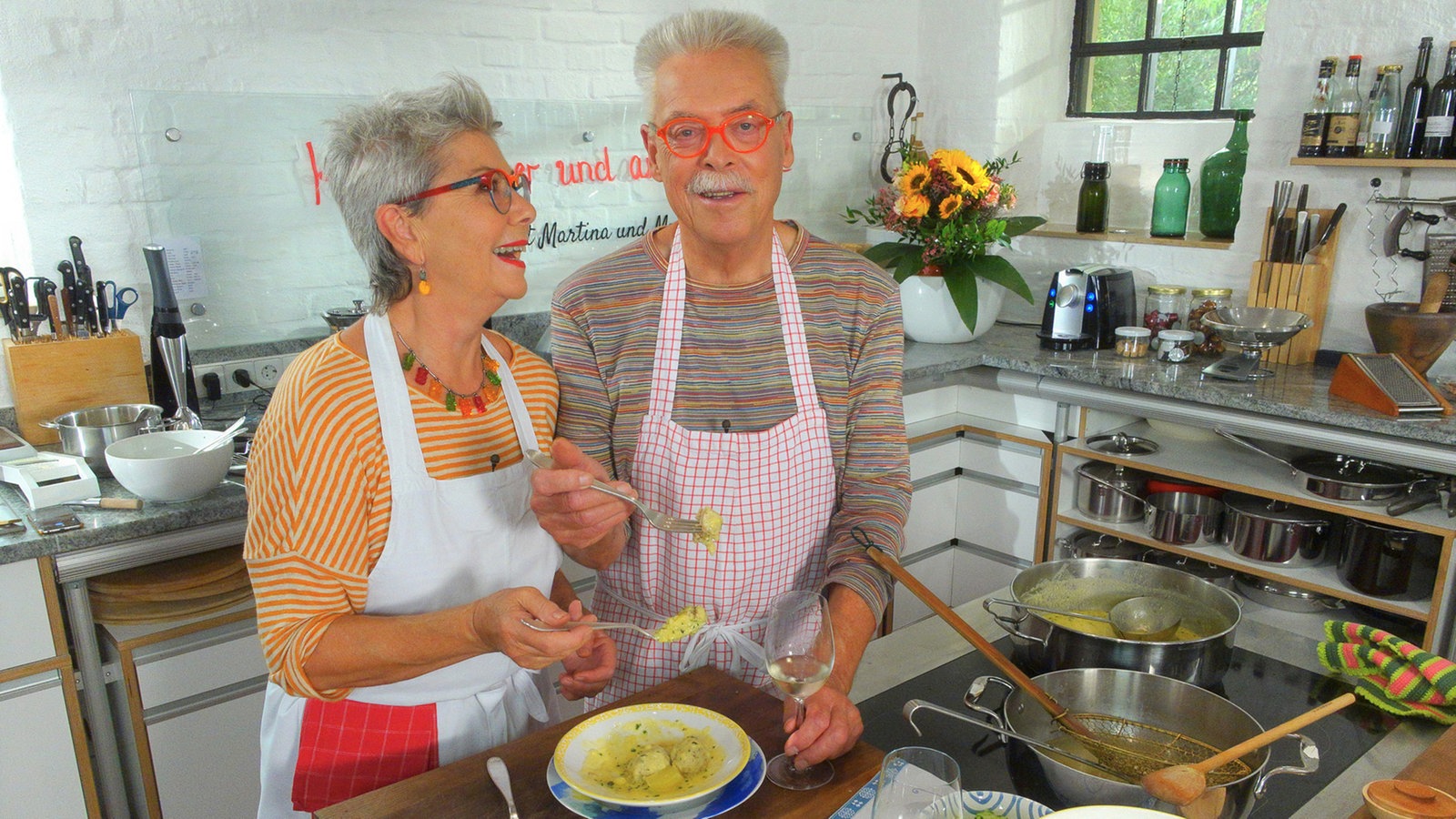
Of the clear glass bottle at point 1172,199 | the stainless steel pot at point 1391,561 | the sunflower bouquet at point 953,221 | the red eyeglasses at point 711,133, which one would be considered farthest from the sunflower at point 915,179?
the red eyeglasses at point 711,133

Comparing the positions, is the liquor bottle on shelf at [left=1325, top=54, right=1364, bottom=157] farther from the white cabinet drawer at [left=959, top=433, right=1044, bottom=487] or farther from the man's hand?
the man's hand

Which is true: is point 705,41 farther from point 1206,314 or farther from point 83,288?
point 1206,314

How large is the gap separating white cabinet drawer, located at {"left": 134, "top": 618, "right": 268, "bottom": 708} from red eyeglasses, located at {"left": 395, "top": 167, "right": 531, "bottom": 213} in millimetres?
1080

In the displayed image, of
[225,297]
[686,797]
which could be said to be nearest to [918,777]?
[686,797]

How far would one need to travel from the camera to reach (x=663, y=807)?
43.1 inches

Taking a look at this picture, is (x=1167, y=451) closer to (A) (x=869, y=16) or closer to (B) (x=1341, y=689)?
(B) (x=1341, y=689)

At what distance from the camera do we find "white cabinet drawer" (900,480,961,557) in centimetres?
322

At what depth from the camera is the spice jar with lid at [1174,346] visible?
2990mm

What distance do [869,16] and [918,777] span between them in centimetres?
350

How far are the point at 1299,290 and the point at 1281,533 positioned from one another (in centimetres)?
84

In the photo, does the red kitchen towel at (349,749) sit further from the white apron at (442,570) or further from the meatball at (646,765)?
the meatball at (646,765)

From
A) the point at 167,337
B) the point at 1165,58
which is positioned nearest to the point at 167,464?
the point at 167,337

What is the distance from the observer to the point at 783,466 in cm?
165

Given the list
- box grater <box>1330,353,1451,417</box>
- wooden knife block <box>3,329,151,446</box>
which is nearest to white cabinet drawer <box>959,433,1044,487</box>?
box grater <box>1330,353,1451,417</box>
